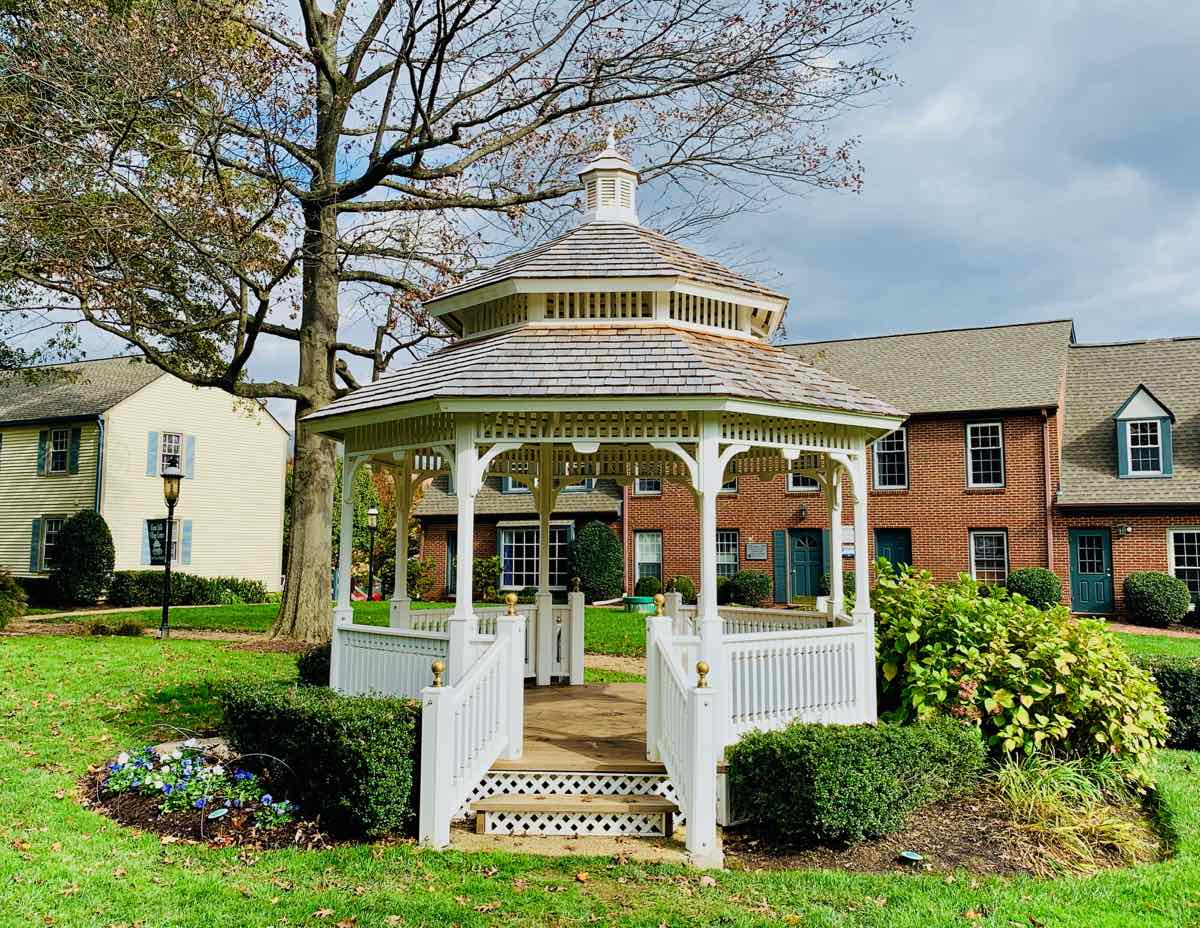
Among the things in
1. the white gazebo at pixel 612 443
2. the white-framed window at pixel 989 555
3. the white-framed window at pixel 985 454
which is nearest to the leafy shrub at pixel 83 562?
the white gazebo at pixel 612 443

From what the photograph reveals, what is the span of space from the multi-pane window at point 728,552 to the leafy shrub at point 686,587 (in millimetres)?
1592

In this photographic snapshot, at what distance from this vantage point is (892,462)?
28.8 m

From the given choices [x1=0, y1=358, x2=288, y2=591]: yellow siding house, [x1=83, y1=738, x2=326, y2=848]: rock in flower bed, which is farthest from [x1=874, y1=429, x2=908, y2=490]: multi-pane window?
[x1=83, y1=738, x2=326, y2=848]: rock in flower bed

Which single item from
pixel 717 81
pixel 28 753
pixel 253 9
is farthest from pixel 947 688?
pixel 253 9

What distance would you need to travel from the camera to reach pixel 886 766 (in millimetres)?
7504

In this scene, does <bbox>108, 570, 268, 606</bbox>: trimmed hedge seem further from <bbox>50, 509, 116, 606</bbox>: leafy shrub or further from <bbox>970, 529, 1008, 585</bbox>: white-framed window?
<bbox>970, 529, 1008, 585</bbox>: white-framed window

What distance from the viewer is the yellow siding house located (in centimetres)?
3225

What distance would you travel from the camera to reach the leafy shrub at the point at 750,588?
→ 94.3 feet

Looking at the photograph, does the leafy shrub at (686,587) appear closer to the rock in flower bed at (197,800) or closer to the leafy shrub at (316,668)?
the leafy shrub at (316,668)

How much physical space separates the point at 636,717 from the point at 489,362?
13.9ft

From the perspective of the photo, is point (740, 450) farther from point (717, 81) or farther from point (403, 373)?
point (717, 81)

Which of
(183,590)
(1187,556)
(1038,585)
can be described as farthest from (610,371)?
(183,590)

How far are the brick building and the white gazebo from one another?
17774 millimetres

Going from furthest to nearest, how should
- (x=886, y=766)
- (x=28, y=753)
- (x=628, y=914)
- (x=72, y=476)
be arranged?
(x=72, y=476)
(x=28, y=753)
(x=886, y=766)
(x=628, y=914)
